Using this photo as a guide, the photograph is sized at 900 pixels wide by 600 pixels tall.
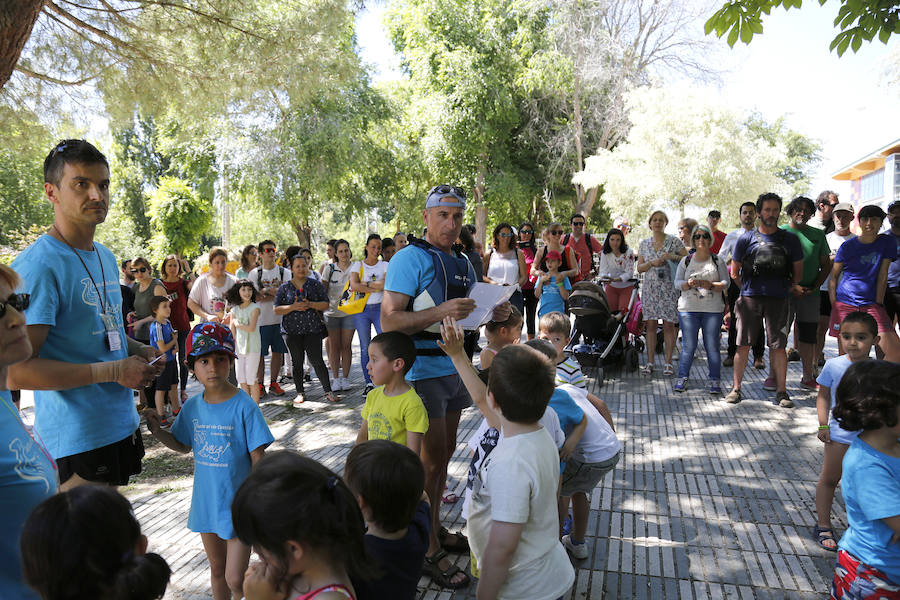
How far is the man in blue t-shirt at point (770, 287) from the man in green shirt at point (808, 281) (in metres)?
0.38

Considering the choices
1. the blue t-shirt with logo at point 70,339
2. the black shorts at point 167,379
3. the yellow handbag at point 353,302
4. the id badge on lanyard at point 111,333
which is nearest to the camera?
the blue t-shirt with logo at point 70,339

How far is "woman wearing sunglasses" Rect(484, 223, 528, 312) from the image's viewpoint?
7789 mm

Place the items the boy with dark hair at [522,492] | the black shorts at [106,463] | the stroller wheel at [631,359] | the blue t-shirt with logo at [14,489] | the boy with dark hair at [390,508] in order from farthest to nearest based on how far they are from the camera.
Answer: the stroller wheel at [631,359], the black shorts at [106,463], the boy with dark hair at [522,492], the boy with dark hair at [390,508], the blue t-shirt with logo at [14,489]

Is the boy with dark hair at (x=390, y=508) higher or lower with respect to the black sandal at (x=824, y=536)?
higher

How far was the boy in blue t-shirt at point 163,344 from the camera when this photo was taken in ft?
20.1

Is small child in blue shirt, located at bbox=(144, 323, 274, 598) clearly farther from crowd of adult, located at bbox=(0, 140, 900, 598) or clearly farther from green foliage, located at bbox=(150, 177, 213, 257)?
green foliage, located at bbox=(150, 177, 213, 257)

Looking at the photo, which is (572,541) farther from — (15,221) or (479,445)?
(15,221)

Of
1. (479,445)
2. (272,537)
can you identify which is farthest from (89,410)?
(479,445)

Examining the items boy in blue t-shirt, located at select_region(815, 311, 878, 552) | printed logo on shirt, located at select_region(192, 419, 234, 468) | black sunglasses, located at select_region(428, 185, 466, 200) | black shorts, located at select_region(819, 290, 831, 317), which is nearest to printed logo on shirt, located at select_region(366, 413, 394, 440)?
printed logo on shirt, located at select_region(192, 419, 234, 468)

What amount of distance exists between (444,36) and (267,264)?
18.7m

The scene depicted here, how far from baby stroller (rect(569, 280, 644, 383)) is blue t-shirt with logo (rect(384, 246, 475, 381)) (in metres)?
4.63

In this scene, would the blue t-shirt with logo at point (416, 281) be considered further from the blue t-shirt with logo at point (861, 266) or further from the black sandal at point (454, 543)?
the blue t-shirt with logo at point (861, 266)

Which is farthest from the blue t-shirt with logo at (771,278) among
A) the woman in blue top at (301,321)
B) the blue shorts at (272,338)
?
the blue shorts at (272,338)

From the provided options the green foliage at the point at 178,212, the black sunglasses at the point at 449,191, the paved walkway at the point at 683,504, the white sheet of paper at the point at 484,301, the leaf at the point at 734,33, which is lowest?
the paved walkway at the point at 683,504
